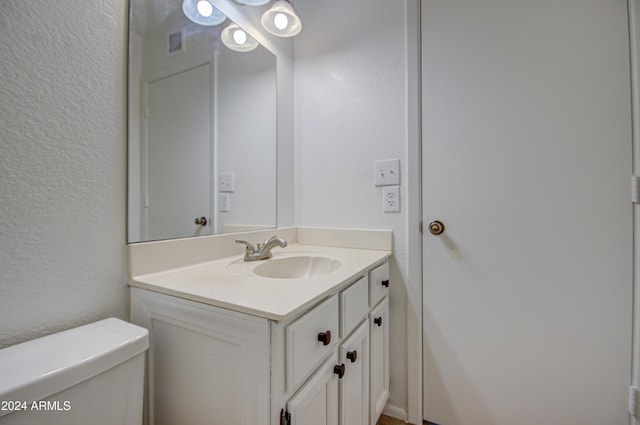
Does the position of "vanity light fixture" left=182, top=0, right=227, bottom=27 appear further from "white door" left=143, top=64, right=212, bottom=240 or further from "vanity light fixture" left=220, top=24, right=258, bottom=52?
"white door" left=143, top=64, right=212, bottom=240

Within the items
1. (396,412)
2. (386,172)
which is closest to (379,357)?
(396,412)

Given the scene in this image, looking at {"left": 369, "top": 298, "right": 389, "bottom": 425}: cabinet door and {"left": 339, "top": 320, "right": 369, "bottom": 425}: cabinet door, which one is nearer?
{"left": 339, "top": 320, "right": 369, "bottom": 425}: cabinet door

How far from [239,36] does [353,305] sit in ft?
4.20

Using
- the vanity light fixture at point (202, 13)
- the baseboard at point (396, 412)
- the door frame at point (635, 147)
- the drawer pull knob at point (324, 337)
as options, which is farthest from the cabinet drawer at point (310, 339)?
the vanity light fixture at point (202, 13)

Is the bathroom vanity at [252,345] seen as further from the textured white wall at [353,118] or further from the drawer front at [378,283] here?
the textured white wall at [353,118]

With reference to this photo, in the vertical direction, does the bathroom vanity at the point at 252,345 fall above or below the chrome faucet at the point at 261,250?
below

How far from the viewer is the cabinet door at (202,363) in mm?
545

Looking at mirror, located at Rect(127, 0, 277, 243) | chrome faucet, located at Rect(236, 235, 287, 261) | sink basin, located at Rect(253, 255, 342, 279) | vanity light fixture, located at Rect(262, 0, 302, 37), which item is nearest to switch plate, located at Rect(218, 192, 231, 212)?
mirror, located at Rect(127, 0, 277, 243)

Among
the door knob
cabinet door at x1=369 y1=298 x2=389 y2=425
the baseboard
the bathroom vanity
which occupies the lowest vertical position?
the baseboard

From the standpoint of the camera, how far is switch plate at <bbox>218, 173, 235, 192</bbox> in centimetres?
114

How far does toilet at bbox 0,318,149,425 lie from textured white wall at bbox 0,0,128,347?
0.34 feet

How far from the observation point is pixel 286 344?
558 mm

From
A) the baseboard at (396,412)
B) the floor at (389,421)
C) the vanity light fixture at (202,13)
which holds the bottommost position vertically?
the floor at (389,421)

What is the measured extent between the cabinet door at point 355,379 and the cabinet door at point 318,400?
48mm
